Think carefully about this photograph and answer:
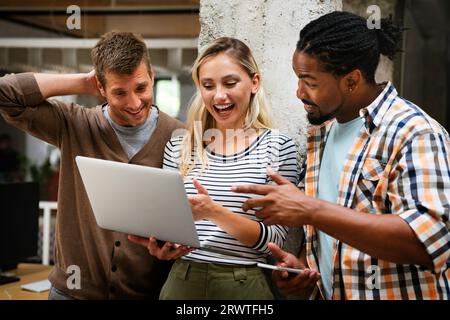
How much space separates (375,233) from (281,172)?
1.05 ft

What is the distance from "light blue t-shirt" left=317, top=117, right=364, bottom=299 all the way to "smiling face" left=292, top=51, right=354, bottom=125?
0.11 feet

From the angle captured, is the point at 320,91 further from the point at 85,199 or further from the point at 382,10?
the point at 85,199

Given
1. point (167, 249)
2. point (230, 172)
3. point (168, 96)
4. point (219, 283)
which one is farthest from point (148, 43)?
point (219, 283)

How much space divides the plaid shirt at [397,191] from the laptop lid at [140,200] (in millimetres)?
339

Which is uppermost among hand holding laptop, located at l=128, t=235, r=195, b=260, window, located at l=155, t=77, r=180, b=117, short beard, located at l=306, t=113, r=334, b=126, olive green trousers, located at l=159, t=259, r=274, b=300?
window, located at l=155, t=77, r=180, b=117

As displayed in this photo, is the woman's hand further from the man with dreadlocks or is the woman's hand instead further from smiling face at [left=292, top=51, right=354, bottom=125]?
smiling face at [left=292, top=51, right=354, bottom=125]

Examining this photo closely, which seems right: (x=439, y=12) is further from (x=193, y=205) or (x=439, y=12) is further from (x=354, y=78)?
(x=193, y=205)

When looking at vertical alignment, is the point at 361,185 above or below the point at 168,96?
below

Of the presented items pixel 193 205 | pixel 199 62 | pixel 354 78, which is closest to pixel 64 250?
pixel 193 205

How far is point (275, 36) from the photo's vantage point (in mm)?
1555

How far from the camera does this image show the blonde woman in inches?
54.6

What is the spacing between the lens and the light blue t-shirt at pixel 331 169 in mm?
1349

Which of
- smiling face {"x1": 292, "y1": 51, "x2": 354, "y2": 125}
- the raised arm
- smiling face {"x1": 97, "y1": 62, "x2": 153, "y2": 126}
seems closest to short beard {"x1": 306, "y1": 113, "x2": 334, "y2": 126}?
smiling face {"x1": 292, "y1": 51, "x2": 354, "y2": 125}

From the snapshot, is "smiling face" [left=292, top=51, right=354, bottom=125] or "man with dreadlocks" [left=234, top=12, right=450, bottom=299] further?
"smiling face" [left=292, top=51, right=354, bottom=125]
